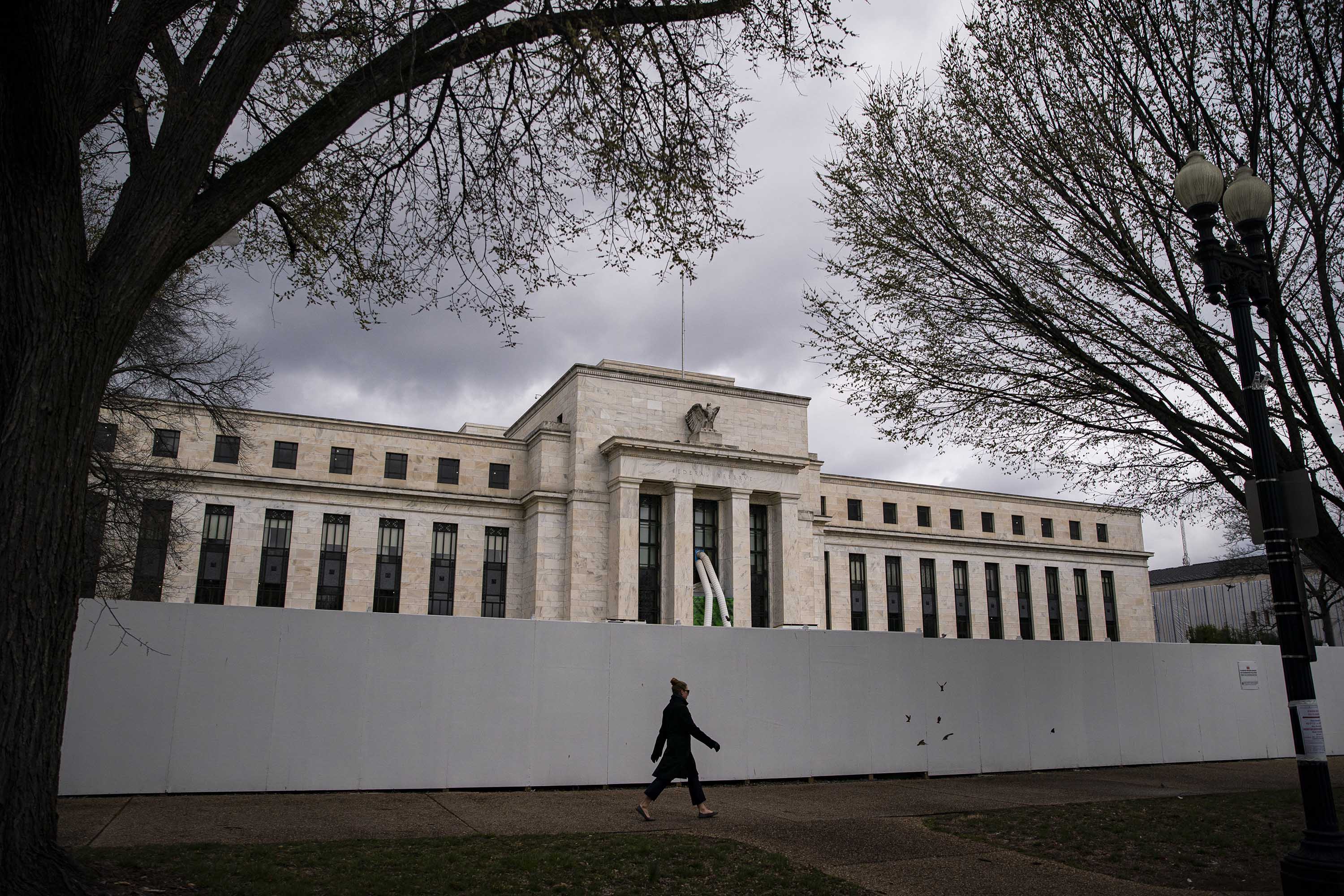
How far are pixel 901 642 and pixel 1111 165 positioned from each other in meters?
9.45

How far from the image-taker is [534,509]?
48.5m

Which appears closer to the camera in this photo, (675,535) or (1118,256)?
(1118,256)

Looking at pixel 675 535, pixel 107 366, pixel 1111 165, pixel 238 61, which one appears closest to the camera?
pixel 107 366

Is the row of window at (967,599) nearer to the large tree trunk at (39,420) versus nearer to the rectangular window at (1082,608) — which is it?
the rectangular window at (1082,608)

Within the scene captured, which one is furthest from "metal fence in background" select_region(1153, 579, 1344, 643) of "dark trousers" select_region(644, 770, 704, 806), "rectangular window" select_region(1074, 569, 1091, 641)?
"dark trousers" select_region(644, 770, 704, 806)

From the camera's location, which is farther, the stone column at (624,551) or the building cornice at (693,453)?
the building cornice at (693,453)

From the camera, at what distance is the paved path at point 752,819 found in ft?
30.0

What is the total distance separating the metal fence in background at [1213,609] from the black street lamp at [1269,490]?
7049 centimetres

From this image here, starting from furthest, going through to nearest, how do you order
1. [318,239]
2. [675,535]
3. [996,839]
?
[675,535] → [318,239] → [996,839]

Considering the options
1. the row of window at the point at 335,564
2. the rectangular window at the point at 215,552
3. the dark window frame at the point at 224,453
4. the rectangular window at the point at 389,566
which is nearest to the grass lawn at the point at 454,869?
the row of window at the point at 335,564

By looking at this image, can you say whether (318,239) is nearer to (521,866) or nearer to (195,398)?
(521,866)

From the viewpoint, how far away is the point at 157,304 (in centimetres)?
2192

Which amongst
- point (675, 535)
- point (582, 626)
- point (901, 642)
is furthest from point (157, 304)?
point (675, 535)

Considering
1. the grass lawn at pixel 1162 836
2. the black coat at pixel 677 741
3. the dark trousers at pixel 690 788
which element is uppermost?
the black coat at pixel 677 741
